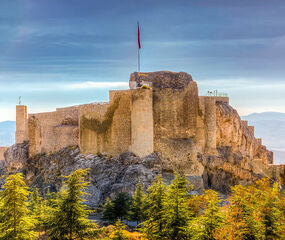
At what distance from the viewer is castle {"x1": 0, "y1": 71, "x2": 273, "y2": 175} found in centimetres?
3619

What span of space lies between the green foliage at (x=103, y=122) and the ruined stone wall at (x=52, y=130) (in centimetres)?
401

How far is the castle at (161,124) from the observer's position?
36188 mm

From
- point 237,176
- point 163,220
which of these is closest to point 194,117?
point 237,176

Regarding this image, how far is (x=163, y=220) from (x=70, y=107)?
A: 3347 cm

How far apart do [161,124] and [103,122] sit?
22.5ft

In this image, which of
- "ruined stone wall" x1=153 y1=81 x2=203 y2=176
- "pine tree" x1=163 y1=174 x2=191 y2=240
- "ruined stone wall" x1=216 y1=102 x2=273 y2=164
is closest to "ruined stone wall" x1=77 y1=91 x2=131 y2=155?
"ruined stone wall" x1=153 y1=81 x2=203 y2=176

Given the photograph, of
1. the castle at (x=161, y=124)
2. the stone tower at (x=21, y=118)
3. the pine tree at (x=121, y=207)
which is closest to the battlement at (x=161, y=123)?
the castle at (x=161, y=124)

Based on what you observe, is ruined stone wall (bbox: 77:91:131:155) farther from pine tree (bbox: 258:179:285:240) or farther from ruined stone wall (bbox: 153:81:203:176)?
pine tree (bbox: 258:179:285:240)

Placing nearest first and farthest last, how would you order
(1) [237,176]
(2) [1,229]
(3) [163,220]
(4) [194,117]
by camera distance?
1. (2) [1,229]
2. (3) [163,220]
3. (4) [194,117]
4. (1) [237,176]

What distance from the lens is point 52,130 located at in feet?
151

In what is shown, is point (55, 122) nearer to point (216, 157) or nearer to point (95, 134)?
point (95, 134)

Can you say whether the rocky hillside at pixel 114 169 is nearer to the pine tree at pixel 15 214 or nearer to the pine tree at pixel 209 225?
the pine tree at pixel 15 214

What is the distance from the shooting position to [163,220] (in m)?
17.9

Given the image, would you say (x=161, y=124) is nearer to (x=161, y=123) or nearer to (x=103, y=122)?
(x=161, y=123)
